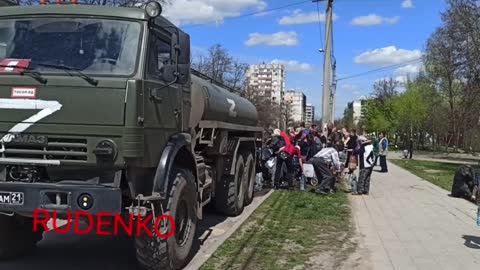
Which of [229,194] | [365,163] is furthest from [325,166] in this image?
[229,194]

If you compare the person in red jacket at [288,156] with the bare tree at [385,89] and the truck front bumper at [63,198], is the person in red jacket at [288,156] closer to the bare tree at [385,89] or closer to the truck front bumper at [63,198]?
the truck front bumper at [63,198]

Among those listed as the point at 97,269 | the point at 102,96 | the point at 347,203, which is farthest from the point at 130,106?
the point at 347,203

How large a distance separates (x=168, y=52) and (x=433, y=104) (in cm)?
5564

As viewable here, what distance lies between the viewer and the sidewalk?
762 centimetres

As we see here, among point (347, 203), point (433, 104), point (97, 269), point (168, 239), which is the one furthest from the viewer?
point (433, 104)

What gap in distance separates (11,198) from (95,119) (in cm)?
111

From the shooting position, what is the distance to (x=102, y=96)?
18.2ft

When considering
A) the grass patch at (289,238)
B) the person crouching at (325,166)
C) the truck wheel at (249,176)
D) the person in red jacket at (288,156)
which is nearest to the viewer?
the grass patch at (289,238)

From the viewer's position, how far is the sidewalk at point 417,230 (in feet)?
25.0

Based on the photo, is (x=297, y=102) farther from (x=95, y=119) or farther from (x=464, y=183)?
(x=95, y=119)

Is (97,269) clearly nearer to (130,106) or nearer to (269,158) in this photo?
(130,106)

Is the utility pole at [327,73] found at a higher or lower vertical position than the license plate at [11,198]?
higher

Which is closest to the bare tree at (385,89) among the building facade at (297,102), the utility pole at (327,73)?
the building facade at (297,102)

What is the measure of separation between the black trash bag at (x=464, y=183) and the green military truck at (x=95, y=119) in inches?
418
